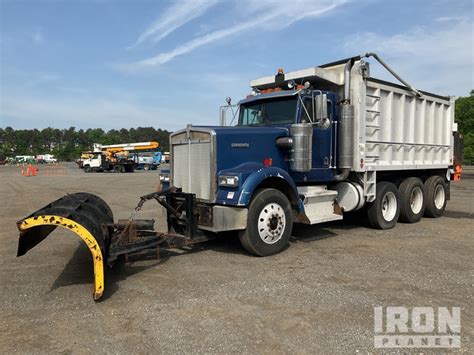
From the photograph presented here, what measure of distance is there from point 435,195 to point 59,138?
160 metres

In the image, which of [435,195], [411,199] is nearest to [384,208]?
[411,199]

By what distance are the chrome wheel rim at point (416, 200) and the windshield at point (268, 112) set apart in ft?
14.7

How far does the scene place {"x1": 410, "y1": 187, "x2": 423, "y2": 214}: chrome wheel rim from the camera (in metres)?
10.1

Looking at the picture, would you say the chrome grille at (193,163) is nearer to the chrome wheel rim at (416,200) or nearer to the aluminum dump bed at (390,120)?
the aluminum dump bed at (390,120)

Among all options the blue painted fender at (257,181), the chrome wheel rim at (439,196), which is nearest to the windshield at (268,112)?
the blue painted fender at (257,181)

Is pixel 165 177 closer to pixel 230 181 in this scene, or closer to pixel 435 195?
pixel 230 181

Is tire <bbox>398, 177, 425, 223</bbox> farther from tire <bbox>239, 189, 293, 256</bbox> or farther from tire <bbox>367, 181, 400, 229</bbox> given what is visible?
tire <bbox>239, 189, 293, 256</bbox>

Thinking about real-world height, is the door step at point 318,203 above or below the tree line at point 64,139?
below

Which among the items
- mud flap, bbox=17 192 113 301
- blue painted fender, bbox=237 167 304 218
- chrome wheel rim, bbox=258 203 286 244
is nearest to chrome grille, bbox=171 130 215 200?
blue painted fender, bbox=237 167 304 218

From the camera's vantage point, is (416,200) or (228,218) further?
(416,200)

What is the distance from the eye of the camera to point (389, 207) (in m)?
9.42

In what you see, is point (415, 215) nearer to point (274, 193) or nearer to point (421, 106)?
point (421, 106)

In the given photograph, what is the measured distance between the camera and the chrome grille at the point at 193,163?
651 cm

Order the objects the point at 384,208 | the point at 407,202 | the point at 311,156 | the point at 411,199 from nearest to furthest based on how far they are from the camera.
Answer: the point at 311,156, the point at 384,208, the point at 407,202, the point at 411,199
